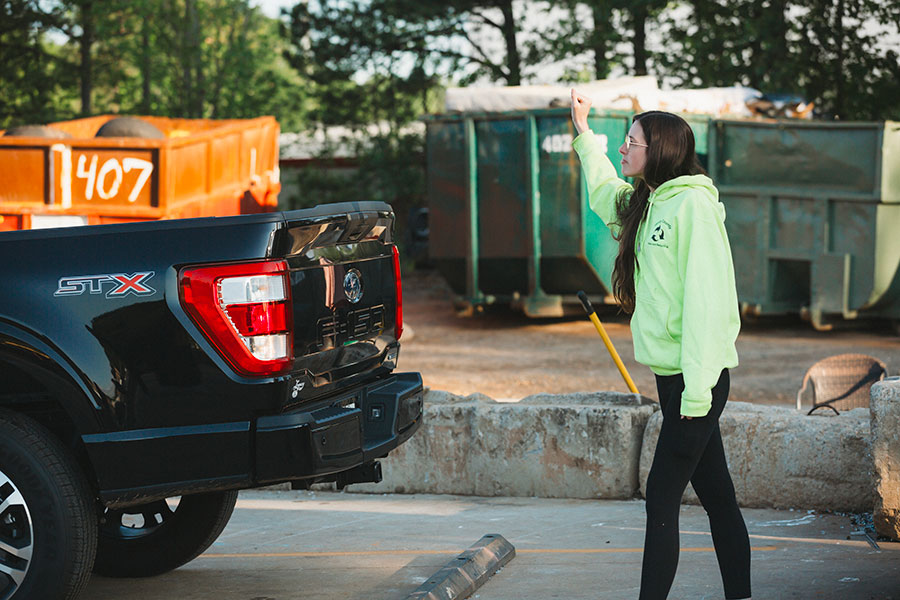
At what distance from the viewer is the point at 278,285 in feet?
12.3

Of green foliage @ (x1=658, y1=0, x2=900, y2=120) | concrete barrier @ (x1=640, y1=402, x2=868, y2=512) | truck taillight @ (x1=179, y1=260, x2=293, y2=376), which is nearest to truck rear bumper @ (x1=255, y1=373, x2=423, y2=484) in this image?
truck taillight @ (x1=179, y1=260, x2=293, y2=376)

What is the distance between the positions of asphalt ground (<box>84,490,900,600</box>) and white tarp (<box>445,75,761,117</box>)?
9.26m

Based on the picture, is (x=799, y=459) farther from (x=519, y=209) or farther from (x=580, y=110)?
(x=519, y=209)

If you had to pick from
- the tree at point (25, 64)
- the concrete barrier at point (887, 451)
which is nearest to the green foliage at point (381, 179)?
the tree at point (25, 64)

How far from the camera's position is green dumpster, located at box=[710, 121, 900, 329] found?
1322 cm

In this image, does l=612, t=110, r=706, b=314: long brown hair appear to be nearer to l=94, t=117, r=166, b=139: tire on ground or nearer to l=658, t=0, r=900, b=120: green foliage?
l=94, t=117, r=166, b=139: tire on ground

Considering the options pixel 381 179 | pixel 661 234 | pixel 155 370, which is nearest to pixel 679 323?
pixel 661 234

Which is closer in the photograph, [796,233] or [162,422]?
[162,422]

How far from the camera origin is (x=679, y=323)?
3.71 meters

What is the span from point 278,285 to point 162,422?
57 centimetres

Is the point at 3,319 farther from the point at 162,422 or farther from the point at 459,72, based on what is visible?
the point at 459,72

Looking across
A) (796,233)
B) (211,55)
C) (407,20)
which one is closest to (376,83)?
(407,20)

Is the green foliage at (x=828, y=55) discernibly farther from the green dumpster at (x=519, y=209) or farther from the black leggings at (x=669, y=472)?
the black leggings at (x=669, y=472)

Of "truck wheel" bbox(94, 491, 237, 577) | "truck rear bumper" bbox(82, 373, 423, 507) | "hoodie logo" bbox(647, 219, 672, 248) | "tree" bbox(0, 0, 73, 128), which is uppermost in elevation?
"tree" bbox(0, 0, 73, 128)
